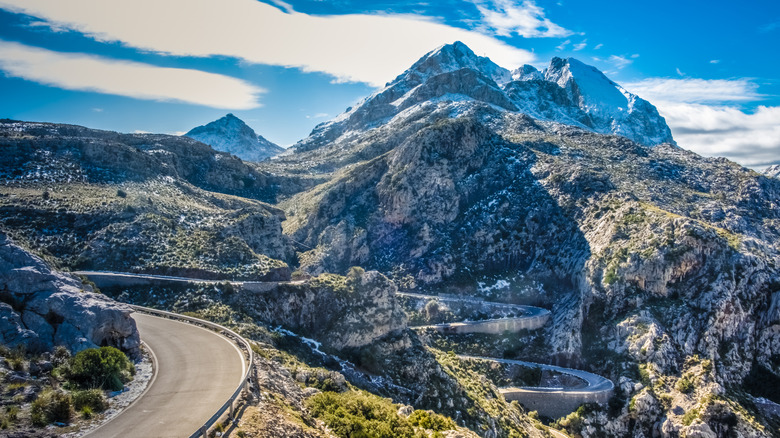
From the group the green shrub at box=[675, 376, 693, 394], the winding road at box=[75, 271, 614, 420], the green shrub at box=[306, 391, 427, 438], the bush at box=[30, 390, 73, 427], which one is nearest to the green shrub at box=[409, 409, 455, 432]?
the green shrub at box=[306, 391, 427, 438]

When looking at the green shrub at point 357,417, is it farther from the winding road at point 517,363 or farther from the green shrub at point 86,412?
the green shrub at point 86,412

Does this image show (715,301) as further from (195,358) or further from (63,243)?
(63,243)

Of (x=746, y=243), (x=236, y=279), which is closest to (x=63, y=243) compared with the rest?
(x=236, y=279)

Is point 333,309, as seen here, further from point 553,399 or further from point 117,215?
point 553,399

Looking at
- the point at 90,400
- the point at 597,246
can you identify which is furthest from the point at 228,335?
the point at 597,246

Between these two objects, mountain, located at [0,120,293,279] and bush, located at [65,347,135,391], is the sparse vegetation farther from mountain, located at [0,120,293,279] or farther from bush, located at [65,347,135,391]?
mountain, located at [0,120,293,279]
